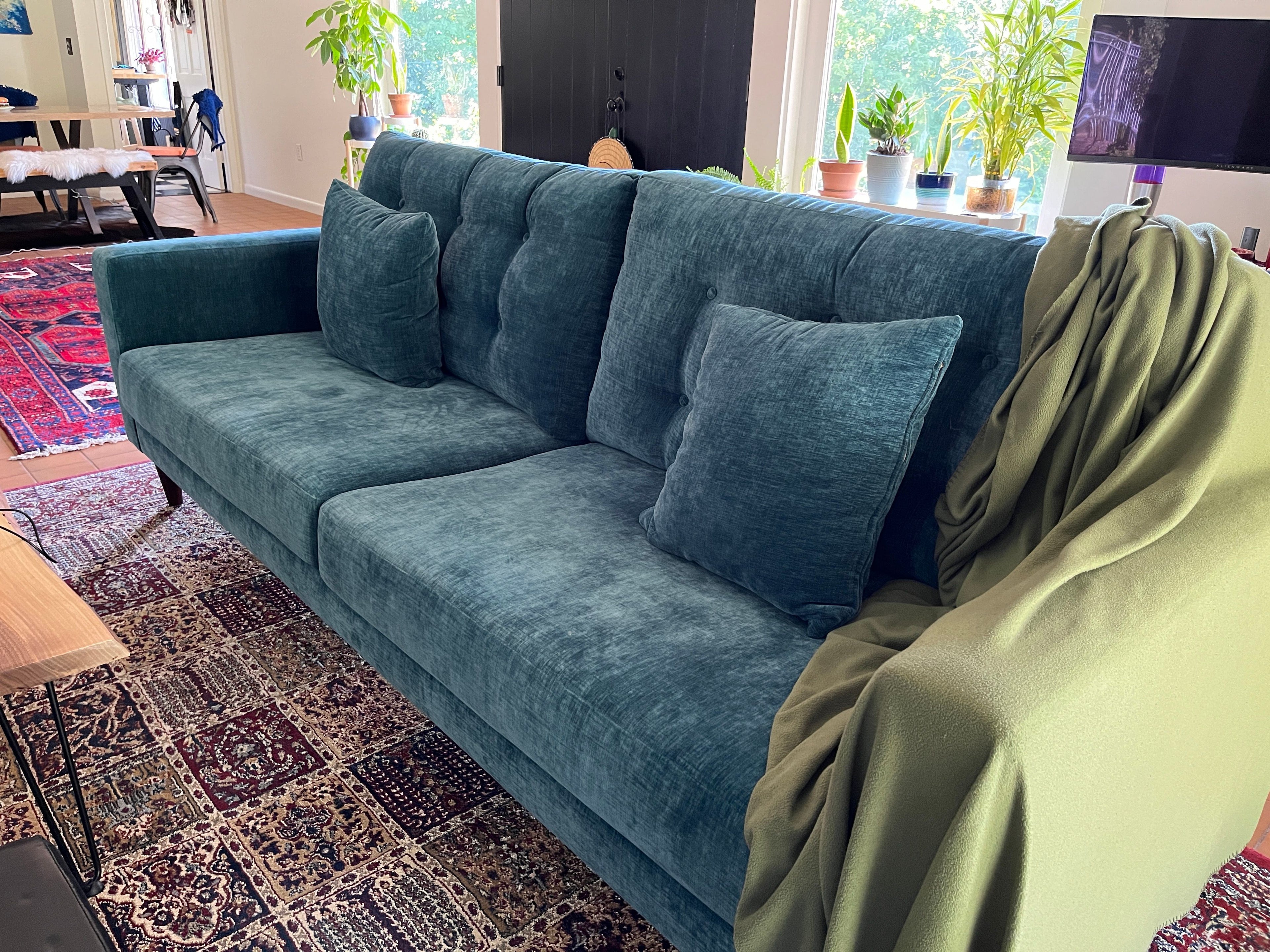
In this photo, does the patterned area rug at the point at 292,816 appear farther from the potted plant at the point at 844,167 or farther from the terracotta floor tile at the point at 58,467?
the potted plant at the point at 844,167

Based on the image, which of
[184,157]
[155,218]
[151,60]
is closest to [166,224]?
[155,218]

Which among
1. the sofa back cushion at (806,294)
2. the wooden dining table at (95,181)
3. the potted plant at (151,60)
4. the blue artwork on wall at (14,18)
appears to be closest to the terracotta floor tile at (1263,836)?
the sofa back cushion at (806,294)

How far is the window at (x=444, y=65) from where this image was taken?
5414mm

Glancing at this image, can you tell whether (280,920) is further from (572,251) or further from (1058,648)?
(572,251)

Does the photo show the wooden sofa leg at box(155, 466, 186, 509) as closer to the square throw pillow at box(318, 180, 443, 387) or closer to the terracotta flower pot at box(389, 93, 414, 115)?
the square throw pillow at box(318, 180, 443, 387)

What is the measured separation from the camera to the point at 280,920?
1370mm

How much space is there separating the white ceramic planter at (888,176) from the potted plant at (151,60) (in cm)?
676

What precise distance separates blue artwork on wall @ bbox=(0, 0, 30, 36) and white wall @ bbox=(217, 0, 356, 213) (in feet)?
5.69

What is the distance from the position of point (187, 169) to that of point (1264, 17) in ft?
18.5

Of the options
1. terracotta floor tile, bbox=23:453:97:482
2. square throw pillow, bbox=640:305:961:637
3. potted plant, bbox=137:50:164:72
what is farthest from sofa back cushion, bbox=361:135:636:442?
potted plant, bbox=137:50:164:72

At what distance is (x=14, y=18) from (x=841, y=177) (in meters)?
7.22

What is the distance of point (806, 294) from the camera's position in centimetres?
156

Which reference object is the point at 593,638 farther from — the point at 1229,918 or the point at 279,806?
the point at 1229,918

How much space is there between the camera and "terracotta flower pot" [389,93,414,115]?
17.1 feet
